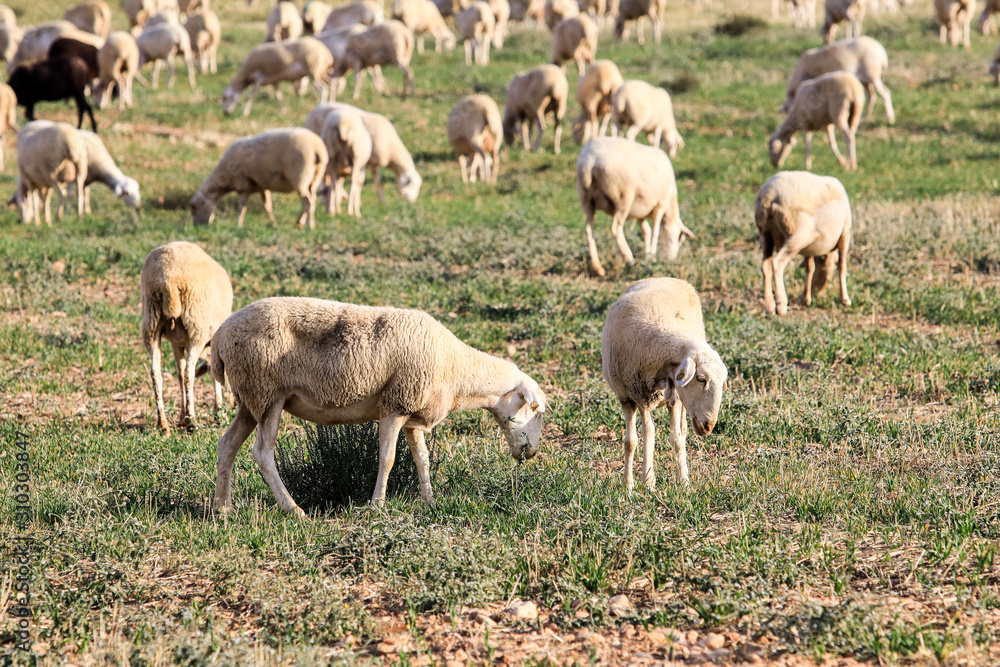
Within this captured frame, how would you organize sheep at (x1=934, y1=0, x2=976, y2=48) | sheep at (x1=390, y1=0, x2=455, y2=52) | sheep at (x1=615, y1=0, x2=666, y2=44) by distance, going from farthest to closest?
sheep at (x1=390, y1=0, x2=455, y2=52) → sheep at (x1=615, y1=0, x2=666, y2=44) → sheep at (x1=934, y1=0, x2=976, y2=48)

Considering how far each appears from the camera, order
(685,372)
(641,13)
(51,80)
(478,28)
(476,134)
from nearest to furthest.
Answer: (685,372) < (476,134) < (51,80) < (478,28) < (641,13)

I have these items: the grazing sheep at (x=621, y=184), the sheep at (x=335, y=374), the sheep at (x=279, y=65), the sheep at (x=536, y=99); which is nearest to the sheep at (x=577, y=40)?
the sheep at (x=536, y=99)

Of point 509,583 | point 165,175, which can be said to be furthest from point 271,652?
point 165,175

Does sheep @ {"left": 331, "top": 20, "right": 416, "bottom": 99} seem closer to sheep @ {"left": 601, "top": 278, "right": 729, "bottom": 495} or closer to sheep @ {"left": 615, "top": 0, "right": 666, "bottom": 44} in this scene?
sheep @ {"left": 615, "top": 0, "right": 666, "bottom": 44}

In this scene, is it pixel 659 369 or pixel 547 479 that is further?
pixel 659 369

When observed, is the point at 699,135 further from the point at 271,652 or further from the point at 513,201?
the point at 271,652

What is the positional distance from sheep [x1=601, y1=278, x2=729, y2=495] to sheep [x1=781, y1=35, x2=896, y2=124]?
58.4 ft

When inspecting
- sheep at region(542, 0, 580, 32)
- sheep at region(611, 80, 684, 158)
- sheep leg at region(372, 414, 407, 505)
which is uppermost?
sheep at region(542, 0, 580, 32)

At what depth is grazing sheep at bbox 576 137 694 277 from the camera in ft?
43.3

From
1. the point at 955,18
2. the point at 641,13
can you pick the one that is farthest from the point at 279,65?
the point at 955,18

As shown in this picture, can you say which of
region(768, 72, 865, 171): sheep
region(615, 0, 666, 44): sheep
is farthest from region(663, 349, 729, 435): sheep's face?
region(615, 0, 666, 44): sheep

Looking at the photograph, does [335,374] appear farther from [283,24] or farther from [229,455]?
[283,24]

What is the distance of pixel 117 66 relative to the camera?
86.2 feet

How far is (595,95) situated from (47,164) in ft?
37.2
